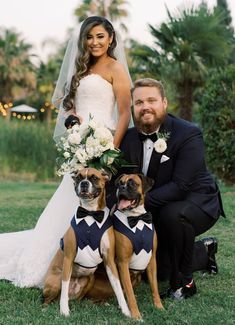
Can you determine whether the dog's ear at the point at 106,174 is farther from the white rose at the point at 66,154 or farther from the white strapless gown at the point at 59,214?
the white strapless gown at the point at 59,214

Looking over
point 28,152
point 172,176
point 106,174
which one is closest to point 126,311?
point 106,174

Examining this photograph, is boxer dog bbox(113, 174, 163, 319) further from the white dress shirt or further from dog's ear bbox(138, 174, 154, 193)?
the white dress shirt

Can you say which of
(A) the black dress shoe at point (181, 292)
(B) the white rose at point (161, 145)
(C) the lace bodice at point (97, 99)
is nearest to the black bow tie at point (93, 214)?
(B) the white rose at point (161, 145)

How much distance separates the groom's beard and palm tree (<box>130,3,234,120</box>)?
34.8ft

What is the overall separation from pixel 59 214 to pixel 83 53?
4.97 feet

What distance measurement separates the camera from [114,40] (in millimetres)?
5195

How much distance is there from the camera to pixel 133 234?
4.21m

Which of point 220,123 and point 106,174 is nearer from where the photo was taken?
point 106,174

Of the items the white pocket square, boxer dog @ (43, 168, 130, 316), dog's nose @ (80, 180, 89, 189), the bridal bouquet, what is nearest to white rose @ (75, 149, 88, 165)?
the bridal bouquet

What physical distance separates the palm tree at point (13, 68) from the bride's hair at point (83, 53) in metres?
34.8

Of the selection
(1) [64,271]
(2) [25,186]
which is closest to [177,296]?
(1) [64,271]

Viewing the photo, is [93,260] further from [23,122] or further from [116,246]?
[23,122]

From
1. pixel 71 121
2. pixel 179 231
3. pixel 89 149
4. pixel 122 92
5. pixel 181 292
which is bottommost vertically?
pixel 181 292

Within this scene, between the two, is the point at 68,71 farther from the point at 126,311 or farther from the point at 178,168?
the point at 126,311
